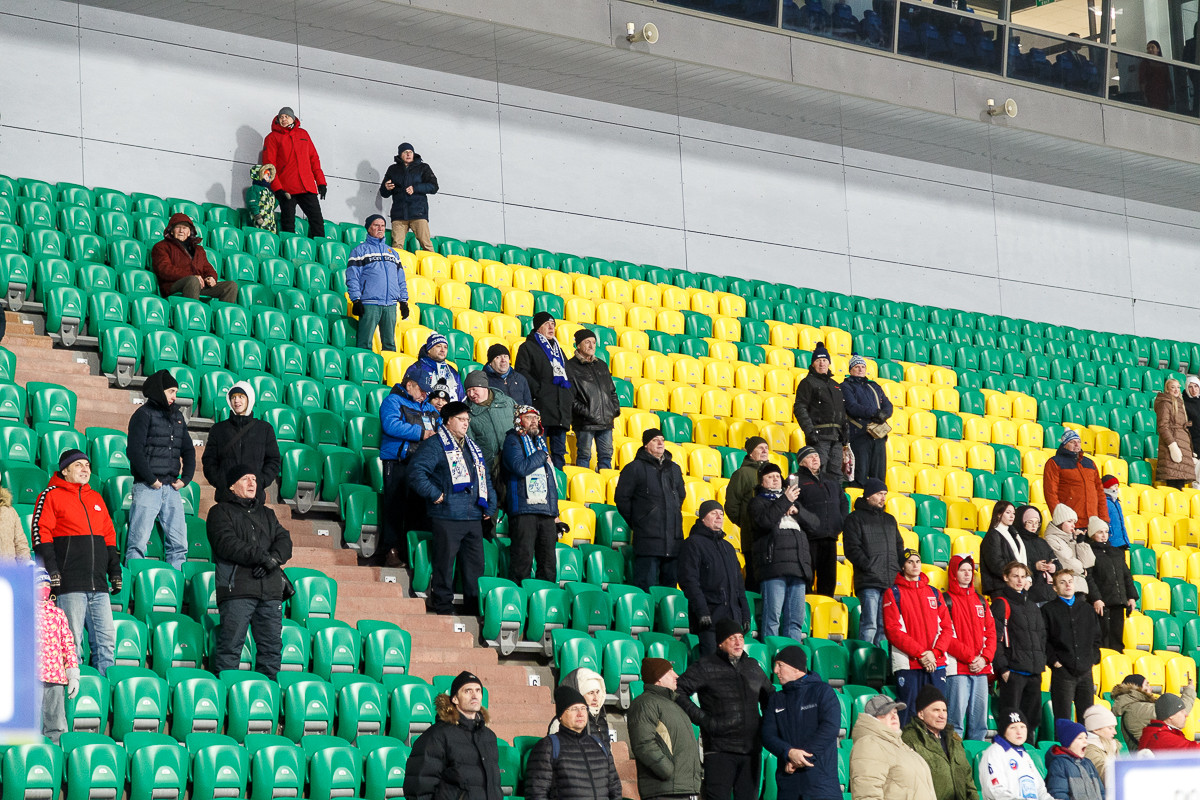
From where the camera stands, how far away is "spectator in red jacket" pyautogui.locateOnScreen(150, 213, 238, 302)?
12.4 meters

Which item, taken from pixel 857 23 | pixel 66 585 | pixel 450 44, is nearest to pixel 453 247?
pixel 450 44

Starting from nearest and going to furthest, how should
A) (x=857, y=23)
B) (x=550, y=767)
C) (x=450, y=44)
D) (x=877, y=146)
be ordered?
(x=550, y=767), (x=450, y=44), (x=857, y=23), (x=877, y=146)

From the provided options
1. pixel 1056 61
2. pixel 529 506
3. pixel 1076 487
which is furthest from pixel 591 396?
pixel 1056 61

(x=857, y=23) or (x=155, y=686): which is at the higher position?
(x=857, y=23)

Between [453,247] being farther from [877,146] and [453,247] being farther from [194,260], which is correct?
[877,146]

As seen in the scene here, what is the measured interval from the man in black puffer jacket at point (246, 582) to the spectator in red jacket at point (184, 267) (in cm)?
435

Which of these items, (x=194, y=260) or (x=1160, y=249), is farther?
(x=1160, y=249)

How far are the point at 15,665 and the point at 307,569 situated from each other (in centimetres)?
713

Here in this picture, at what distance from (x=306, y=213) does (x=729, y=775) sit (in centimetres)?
858

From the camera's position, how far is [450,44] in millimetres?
17047

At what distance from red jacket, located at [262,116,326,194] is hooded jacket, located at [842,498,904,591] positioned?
276 inches

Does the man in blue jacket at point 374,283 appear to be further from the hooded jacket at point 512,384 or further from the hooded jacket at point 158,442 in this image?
the hooded jacket at point 158,442

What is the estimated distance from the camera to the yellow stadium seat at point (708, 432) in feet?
44.7

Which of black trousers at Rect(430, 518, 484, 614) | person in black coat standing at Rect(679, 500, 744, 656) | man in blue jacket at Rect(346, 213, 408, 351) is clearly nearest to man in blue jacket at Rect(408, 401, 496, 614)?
black trousers at Rect(430, 518, 484, 614)
